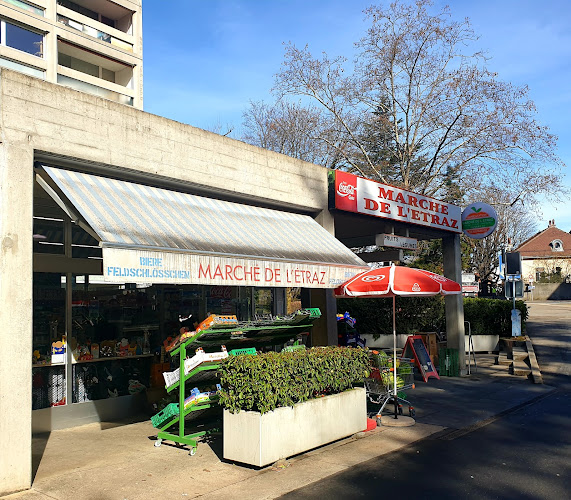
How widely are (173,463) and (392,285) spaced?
4415 millimetres

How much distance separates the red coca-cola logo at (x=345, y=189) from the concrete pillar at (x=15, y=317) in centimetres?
637

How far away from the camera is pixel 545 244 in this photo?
7212 cm

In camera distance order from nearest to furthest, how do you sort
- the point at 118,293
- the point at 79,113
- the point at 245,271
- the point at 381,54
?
the point at 79,113 < the point at 245,271 < the point at 118,293 < the point at 381,54

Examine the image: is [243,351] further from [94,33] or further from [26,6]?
[94,33]

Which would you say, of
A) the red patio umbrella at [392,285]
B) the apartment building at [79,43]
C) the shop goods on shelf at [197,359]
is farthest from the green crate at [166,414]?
the apartment building at [79,43]

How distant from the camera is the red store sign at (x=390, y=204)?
37.7 feet

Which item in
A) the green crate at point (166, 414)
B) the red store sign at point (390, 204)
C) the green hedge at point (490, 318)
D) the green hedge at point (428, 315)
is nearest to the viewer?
the green crate at point (166, 414)

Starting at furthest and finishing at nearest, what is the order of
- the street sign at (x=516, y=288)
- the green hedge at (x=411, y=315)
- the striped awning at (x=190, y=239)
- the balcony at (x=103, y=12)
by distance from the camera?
the balcony at (x=103, y=12), the green hedge at (x=411, y=315), the street sign at (x=516, y=288), the striped awning at (x=190, y=239)

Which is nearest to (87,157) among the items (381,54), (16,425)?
(16,425)

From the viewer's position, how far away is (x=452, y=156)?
95.3 feet

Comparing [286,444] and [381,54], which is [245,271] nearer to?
[286,444]

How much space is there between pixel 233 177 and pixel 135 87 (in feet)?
152

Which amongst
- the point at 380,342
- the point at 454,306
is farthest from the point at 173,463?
the point at 380,342

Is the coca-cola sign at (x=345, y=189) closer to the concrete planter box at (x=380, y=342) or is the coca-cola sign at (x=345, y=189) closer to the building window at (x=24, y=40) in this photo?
the concrete planter box at (x=380, y=342)
